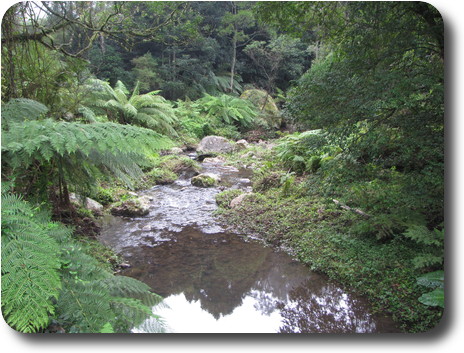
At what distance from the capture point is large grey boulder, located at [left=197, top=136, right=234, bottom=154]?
953cm

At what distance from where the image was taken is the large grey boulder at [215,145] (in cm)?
953

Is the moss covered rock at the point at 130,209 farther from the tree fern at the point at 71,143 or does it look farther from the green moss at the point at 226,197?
the tree fern at the point at 71,143

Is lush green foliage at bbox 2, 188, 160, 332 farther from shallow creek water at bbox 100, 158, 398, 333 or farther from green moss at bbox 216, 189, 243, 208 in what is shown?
green moss at bbox 216, 189, 243, 208

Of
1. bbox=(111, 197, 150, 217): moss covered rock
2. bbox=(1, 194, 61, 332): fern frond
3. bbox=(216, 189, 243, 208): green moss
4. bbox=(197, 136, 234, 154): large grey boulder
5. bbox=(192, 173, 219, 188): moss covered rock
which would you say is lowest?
bbox=(197, 136, 234, 154): large grey boulder

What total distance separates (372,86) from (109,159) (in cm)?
198

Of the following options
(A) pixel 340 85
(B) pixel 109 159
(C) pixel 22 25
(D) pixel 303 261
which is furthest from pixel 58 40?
(D) pixel 303 261

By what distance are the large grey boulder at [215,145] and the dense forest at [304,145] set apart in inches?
208

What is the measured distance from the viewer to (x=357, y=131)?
248 cm

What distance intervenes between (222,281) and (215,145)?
7.30 m

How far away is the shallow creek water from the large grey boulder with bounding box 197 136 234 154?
4.99 m

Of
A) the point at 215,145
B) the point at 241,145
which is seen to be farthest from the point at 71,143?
the point at 241,145

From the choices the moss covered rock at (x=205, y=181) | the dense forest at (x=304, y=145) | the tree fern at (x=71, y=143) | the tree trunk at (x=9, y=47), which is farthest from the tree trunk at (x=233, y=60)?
the tree fern at (x=71, y=143)

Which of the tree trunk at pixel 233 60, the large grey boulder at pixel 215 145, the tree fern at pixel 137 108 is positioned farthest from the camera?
the large grey boulder at pixel 215 145

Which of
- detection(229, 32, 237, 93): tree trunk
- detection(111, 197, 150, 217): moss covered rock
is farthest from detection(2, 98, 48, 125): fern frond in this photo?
detection(229, 32, 237, 93): tree trunk
